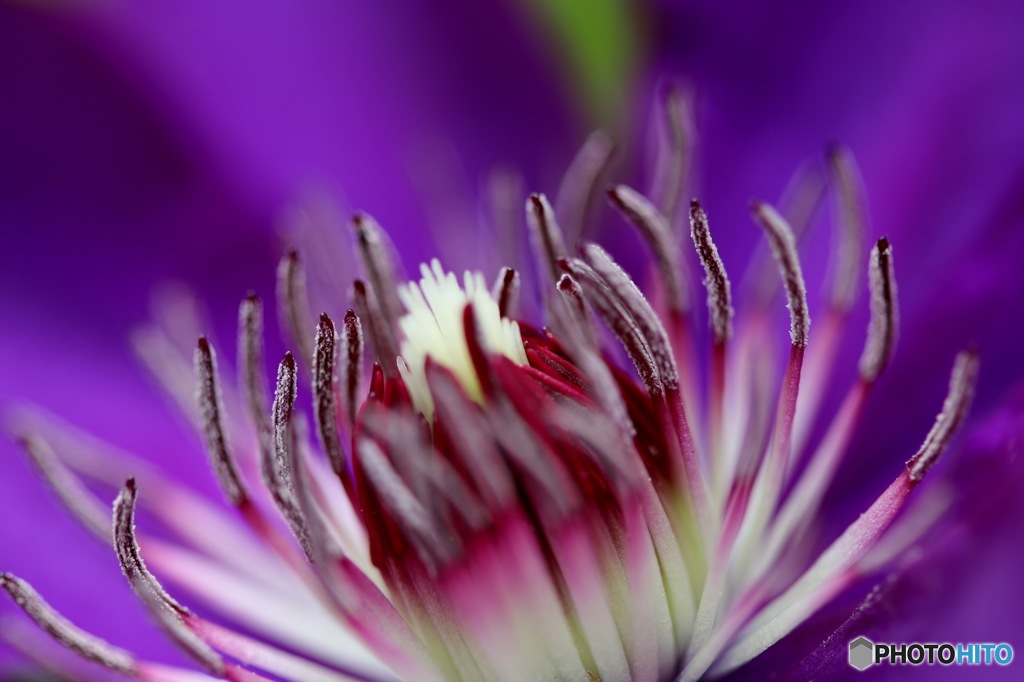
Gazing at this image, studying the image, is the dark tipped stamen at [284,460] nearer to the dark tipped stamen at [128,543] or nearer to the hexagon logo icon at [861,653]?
the dark tipped stamen at [128,543]

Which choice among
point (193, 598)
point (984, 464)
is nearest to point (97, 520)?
point (193, 598)

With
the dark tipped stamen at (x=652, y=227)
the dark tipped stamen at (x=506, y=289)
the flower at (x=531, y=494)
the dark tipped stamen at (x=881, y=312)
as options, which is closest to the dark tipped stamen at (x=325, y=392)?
the flower at (x=531, y=494)

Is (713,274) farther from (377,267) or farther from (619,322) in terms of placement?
(377,267)

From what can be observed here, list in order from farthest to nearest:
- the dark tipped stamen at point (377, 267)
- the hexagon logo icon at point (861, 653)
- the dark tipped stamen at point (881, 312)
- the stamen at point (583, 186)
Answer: the stamen at point (583, 186) < the dark tipped stamen at point (377, 267) < the dark tipped stamen at point (881, 312) < the hexagon logo icon at point (861, 653)

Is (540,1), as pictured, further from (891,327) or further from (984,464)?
(984,464)

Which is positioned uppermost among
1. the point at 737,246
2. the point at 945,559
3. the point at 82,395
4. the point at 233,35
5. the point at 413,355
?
the point at 233,35

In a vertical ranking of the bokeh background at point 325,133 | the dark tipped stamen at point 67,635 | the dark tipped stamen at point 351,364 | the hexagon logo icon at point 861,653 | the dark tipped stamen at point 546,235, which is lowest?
the hexagon logo icon at point 861,653

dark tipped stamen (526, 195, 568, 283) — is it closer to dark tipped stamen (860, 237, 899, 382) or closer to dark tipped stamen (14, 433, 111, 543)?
dark tipped stamen (860, 237, 899, 382)
